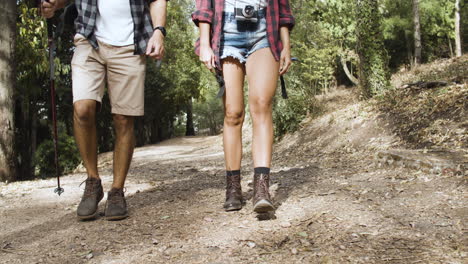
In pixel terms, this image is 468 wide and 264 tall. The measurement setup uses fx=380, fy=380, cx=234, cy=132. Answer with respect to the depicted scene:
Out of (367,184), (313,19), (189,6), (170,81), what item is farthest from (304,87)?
(189,6)

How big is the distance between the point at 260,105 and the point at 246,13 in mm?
686

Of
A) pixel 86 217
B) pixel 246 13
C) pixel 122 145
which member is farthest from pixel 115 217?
pixel 246 13

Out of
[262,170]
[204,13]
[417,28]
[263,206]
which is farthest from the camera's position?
[417,28]

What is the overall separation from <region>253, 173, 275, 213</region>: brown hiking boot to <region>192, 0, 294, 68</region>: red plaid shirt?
0.90 m

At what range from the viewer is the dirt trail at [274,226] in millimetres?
2021

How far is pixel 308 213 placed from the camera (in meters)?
2.70

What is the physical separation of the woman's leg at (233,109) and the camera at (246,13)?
314 mm

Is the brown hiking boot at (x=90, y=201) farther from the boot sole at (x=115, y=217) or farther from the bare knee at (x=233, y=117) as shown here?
the bare knee at (x=233, y=117)

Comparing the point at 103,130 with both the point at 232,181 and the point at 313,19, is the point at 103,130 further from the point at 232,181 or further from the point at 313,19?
the point at 232,181

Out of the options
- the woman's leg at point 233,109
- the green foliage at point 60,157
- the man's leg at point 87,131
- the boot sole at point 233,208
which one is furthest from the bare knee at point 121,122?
the green foliage at point 60,157

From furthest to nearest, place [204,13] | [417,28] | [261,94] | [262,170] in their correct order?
[417,28] < [204,13] < [261,94] < [262,170]

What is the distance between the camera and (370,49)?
10320mm

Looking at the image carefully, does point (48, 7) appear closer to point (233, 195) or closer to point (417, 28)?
point (233, 195)

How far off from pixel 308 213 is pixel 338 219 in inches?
10.1
